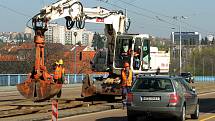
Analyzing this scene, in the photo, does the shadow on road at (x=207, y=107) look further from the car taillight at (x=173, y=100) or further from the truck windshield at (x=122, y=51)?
the car taillight at (x=173, y=100)

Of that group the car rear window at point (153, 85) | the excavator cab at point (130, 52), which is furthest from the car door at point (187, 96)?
the excavator cab at point (130, 52)

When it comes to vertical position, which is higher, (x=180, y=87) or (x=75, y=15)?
(x=75, y=15)

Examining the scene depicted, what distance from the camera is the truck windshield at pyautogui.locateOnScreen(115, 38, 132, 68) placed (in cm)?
2677

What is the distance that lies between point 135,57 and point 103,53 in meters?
1.91

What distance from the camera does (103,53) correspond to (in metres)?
27.7

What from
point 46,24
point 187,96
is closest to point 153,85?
point 187,96

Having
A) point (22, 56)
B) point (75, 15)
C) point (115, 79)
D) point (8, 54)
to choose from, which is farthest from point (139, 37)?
point (8, 54)

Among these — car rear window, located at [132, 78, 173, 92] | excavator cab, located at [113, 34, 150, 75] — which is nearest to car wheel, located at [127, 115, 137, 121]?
car rear window, located at [132, 78, 173, 92]

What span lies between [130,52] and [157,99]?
11.1 metres

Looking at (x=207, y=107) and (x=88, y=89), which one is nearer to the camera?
(x=207, y=107)

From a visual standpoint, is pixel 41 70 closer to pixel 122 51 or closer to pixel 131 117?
pixel 131 117

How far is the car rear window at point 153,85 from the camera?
15.9 metres

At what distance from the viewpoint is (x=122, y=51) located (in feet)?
88.4

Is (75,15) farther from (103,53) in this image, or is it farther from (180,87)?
(180,87)
